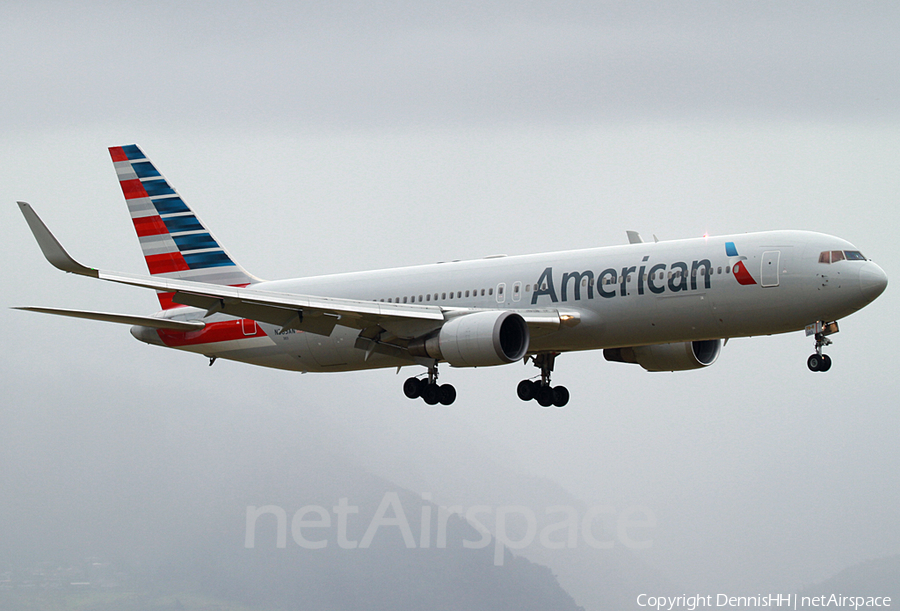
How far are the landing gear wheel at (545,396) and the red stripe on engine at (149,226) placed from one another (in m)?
18.1

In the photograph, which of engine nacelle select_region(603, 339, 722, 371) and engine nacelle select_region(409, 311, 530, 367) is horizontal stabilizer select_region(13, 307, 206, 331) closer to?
engine nacelle select_region(409, 311, 530, 367)

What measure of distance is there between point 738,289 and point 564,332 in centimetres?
623

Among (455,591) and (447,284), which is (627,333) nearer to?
→ (447,284)


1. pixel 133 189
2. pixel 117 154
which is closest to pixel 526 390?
pixel 133 189

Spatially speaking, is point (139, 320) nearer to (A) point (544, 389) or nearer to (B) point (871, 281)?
(A) point (544, 389)

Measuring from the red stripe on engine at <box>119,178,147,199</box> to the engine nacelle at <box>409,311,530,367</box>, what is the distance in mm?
19401

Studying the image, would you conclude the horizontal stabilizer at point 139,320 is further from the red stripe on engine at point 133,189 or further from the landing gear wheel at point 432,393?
the landing gear wheel at point 432,393

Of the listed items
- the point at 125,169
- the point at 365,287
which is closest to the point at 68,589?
the point at 125,169

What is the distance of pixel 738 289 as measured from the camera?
36000 mm

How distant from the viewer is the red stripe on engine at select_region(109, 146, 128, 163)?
168 feet

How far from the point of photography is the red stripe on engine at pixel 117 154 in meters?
51.3

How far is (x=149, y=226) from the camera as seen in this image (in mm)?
50188

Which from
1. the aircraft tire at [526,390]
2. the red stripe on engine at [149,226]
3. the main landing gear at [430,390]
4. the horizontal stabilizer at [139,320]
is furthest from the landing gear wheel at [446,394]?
the red stripe on engine at [149,226]

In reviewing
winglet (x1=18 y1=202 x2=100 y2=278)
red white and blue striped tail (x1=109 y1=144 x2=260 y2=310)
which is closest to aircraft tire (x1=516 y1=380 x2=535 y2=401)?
red white and blue striped tail (x1=109 y1=144 x2=260 y2=310)
